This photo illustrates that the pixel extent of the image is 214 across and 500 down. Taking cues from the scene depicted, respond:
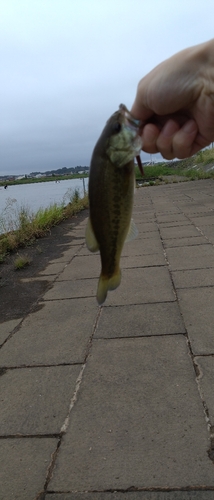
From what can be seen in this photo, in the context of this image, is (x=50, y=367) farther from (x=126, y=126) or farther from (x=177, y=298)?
(x=126, y=126)

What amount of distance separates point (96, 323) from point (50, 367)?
80 centimetres

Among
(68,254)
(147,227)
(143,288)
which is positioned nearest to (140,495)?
(143,288)

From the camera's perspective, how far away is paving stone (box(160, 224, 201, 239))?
7.49 m

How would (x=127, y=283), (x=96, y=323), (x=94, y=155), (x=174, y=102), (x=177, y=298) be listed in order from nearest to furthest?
1. (x=94, y=155)
2. (x=174, y=102)
3. (x=96, y=323)
4. (x=177, y=298)
5. (x=127, y=283)

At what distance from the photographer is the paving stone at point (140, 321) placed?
3.68m

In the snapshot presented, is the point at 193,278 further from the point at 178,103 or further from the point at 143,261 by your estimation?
the point at 178,103

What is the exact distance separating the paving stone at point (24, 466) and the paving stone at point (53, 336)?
2.89 feet

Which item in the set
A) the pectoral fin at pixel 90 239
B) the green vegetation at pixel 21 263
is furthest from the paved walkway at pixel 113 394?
the green vegetation at pixel 21 263

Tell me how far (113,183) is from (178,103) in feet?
2.59

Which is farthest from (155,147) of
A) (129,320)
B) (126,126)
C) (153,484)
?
(129,320)

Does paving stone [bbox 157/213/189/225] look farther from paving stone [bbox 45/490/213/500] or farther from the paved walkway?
paving stone [bbox 45/490/213/500]

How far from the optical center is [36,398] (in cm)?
292

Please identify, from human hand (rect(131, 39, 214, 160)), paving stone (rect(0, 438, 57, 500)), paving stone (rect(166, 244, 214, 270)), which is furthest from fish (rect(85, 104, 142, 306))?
paving stone (rect(166, 244, 214, 270))

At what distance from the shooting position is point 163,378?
2.97 m
